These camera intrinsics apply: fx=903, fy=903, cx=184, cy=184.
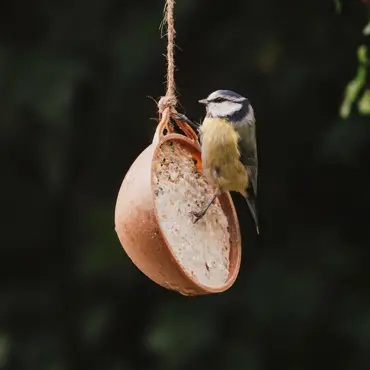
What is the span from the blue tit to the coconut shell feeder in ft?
0.15

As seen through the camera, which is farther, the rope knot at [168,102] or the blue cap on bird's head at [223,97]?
the blue cap on bird's head at [223,97]

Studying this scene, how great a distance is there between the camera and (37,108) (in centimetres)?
416

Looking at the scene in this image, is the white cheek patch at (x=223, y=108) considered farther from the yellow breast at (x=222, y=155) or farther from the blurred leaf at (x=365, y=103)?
the blurred leaf at (x=365, y=103)

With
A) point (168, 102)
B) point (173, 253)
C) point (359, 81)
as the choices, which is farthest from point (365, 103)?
point (173, 253)

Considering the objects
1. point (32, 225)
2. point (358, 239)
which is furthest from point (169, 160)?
point (32, 225)

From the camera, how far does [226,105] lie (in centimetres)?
246

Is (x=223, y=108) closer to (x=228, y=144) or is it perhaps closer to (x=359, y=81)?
(x=228, y=144)

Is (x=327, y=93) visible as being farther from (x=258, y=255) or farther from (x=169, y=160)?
(x=169, y=160)

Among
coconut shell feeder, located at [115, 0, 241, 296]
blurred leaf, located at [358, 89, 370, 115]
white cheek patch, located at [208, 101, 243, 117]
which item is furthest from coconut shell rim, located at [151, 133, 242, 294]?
blurred leaf, located at [358, 89, 370, 115]

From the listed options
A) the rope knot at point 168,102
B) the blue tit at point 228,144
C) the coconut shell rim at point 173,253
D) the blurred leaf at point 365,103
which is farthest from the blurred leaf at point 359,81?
the rope knot at point 168,102

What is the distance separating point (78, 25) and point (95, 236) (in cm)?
102

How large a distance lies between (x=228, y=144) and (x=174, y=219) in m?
0.28

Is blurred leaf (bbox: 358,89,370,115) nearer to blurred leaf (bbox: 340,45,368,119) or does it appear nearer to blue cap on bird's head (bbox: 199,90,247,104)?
blurred leaf (bbox: 340,45,368,119)

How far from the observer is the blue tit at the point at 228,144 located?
7.89 feet
